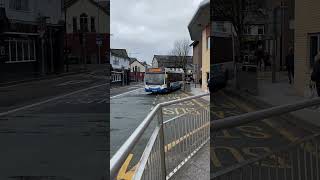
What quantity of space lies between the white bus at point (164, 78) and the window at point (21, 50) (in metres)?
1.04

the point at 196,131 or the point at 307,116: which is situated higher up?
the point at 307,116

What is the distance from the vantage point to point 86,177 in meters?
2.86

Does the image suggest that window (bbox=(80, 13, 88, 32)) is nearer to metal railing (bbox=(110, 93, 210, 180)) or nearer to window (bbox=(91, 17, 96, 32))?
window (bbox=(91, 17, 96, 32))

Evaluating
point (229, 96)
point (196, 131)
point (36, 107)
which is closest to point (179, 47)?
point (229, 96)

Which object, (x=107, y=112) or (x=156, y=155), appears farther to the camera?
(x=156, y=155)

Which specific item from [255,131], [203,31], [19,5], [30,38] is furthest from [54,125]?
[255,131]

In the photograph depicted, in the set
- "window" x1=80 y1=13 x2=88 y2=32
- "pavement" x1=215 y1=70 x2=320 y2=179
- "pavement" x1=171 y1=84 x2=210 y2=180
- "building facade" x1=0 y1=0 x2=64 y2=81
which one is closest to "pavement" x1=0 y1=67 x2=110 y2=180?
"building facade" x1=0 y1=0 x2=64 y2=81

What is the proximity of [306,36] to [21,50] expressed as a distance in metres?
1.23

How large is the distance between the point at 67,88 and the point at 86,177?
878 millimetres

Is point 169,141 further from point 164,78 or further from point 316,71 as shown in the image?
point 316,71

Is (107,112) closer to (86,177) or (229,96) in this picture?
(229,96)

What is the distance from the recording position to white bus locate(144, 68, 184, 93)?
3004 millimetres

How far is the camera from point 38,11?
73.8 inches

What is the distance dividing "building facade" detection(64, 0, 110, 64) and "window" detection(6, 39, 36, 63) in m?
0.13
